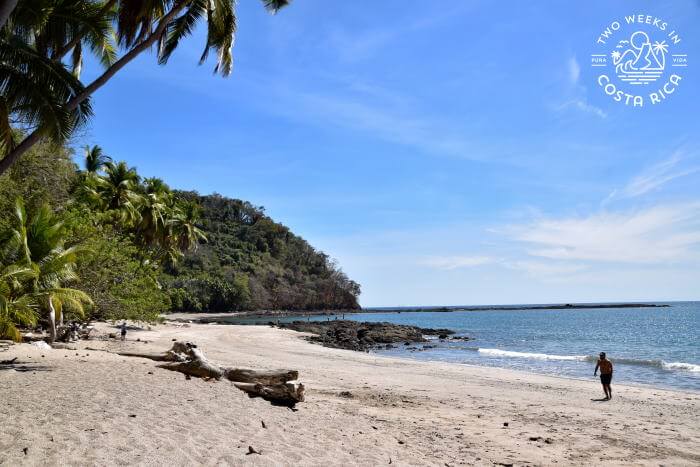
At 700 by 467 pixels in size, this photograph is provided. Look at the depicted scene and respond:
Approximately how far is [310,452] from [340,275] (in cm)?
12961

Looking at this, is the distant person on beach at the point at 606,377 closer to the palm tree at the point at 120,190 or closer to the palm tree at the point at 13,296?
the palm tree at the point at 13,296

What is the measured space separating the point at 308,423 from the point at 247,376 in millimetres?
3011

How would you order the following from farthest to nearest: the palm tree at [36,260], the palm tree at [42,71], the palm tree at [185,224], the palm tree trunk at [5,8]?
the palm tree at [185,224] → the palm tree at [36,260] → the palm tree at [42,71] → the palm tree trunk at [5,8]

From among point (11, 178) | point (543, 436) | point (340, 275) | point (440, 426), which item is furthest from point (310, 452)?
point (340, 275)

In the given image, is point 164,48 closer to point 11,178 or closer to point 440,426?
point 11,178

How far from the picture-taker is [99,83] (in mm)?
10508

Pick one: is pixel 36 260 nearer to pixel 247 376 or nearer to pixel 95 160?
pixel 247 376

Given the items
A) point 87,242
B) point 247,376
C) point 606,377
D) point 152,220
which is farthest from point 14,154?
point 152,220

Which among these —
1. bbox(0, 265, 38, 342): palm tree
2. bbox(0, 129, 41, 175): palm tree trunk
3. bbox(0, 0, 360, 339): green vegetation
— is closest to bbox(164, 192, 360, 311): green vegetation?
bbox(0, 0, 360, 339): green vegetation

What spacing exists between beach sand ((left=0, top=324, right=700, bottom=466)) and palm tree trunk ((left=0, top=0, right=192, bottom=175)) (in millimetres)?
4163

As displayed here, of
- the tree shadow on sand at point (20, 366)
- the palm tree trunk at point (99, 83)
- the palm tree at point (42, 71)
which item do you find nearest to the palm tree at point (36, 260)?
the tree shadow on sand at point (20, 366)

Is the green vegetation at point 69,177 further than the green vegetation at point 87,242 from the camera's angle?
No

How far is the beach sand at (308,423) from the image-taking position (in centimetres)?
600

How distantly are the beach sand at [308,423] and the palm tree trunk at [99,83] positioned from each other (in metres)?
4.16
